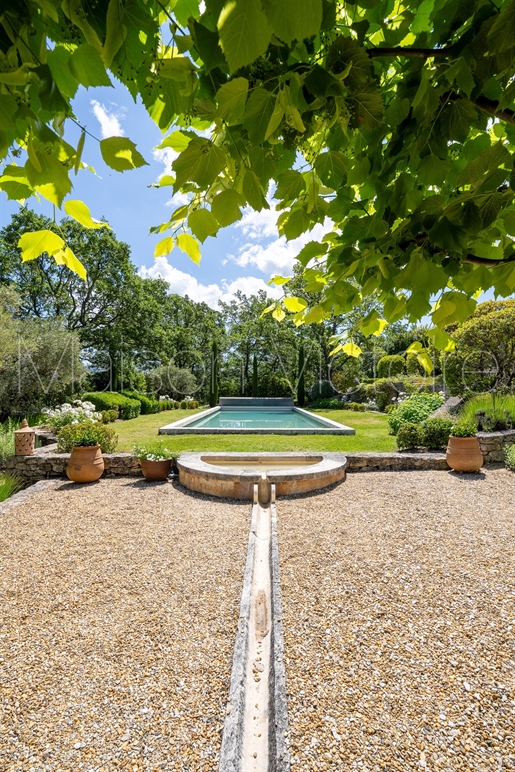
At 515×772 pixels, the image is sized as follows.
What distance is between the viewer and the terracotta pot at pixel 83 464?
6.36 metres

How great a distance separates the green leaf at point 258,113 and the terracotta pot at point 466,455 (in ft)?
22.9

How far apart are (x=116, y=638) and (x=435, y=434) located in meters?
7.29

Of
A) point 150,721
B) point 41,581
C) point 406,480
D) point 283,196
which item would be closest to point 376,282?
point 283,196

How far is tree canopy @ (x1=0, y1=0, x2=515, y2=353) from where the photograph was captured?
0.73 meters

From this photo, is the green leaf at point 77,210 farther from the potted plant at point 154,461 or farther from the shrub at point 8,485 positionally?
the shrub at point 8,485

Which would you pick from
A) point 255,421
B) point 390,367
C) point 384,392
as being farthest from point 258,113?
point 390,367

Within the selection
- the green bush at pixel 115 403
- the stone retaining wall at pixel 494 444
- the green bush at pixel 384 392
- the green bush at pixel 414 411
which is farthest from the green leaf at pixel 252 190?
the green bush at pixel 384 392

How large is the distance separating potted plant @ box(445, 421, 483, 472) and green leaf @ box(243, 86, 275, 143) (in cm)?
698

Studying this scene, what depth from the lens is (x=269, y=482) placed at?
223 inches

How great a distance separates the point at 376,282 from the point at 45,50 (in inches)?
47.2

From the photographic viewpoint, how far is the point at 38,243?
1015mm

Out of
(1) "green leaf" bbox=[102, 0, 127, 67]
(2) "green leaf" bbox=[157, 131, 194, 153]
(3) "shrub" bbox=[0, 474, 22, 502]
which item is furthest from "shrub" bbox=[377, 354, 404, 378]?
(1) "green leaf" bbox=[102, 0, 127, 67]

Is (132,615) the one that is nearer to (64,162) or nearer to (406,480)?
(64,162)

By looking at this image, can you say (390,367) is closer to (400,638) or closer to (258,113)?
(400,638)
